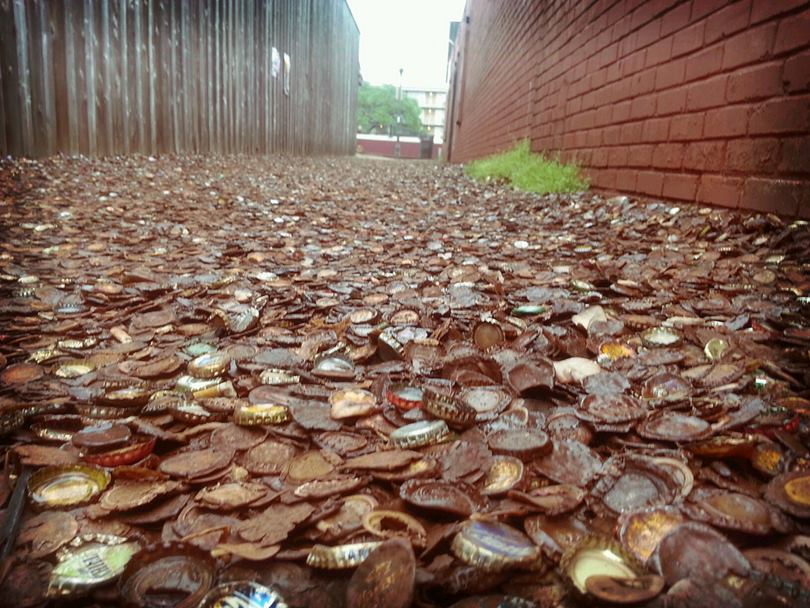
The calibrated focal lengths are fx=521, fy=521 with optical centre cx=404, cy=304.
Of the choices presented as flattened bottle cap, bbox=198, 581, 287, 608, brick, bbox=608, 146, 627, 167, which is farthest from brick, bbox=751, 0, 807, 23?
flattened bottle cap, bbox=198, 581, 287, 608

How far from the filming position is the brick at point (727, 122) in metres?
2.43

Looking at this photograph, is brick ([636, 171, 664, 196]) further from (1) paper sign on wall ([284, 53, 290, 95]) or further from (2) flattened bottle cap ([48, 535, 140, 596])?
(1) paper sign on wall ([284, 53, 290, 95])

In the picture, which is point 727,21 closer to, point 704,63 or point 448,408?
point 704,63

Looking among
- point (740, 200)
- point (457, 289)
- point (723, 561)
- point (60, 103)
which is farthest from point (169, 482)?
point (60, 103)

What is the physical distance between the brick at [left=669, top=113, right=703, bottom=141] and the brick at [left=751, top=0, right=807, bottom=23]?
1.67ft

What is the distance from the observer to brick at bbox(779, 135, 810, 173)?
6.82 ft

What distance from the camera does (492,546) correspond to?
2.67 ft

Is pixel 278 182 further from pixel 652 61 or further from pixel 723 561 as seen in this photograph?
pixel 723 561

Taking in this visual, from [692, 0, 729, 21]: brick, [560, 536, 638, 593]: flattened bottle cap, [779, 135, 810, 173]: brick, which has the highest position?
[692, 0, 729, 21]: brick

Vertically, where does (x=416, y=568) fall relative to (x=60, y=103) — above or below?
below

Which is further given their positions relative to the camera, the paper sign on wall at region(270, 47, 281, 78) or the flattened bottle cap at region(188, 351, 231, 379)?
the paper sign on wall at region(270, 47, 281, 78)

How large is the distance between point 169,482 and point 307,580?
37 cm

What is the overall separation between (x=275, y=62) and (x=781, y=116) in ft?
33.2

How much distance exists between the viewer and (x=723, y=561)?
775 mm
